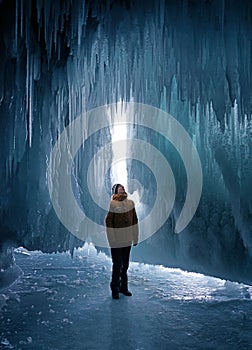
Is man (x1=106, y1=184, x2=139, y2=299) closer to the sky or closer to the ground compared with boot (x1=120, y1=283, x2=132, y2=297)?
closer to the sky

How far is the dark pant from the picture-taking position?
492cm

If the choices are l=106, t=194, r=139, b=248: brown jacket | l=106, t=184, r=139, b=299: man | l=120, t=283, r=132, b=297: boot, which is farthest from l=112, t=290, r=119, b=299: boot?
l=106, t=194, r=139, b=248: brown jacket

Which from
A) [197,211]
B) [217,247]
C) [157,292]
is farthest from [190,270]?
[157,292]

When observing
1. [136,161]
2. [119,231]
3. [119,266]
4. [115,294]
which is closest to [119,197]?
[119,231]

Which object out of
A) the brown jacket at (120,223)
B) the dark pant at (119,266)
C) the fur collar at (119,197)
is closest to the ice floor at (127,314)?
the dark pant at (119,266)

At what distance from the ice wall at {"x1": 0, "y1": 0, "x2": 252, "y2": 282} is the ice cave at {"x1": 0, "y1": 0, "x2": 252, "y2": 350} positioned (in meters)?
0.03

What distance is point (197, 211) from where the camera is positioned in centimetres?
873

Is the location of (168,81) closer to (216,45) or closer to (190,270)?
(216,45)

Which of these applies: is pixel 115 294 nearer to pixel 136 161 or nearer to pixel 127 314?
pixel 127 314

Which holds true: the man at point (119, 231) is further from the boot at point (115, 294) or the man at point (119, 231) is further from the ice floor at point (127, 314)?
the ice floor at point (127, 314)

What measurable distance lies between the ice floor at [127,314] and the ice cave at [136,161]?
22 mm

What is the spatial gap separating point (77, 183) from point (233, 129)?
6.27 m

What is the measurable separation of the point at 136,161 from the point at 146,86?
3.21 metres

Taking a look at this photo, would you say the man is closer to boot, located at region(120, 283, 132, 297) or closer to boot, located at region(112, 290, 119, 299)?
boot, located at region(112, 290, 119, 299)
